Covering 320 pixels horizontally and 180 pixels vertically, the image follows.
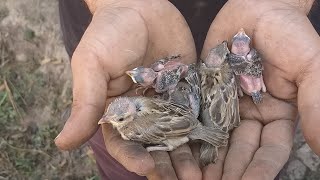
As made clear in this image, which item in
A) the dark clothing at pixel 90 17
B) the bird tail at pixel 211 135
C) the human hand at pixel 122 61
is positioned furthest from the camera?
the dark clothing at pixel 90 17

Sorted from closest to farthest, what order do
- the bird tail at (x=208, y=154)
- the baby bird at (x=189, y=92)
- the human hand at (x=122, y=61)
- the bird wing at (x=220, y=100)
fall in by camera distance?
the human hand at (x=122, y=61) < the bird tail at (x=208, y=154) < the bird wing at (x=220, y=100) < the baby bird at (x=189, y=92)

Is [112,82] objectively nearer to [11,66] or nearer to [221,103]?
[221,103]

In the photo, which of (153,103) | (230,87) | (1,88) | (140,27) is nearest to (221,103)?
(230,87)

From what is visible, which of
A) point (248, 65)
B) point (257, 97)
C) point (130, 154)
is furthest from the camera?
point (248, 65)

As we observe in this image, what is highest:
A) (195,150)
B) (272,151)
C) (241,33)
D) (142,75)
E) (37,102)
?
(241,33)

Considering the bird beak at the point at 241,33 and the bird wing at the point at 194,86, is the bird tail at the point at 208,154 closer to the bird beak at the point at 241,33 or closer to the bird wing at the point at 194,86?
the bird wing at the point at 194,86

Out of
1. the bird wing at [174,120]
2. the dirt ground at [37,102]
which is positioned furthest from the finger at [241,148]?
the dirt ground at [37,102]

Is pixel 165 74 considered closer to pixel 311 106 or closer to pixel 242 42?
pixel 242 42

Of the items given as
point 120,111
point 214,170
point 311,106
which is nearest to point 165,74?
point 120,111
